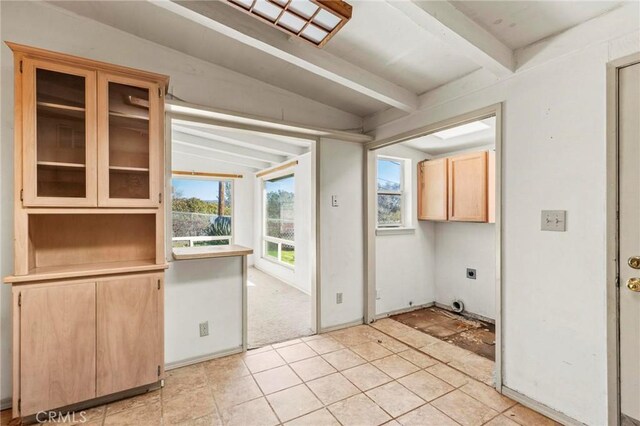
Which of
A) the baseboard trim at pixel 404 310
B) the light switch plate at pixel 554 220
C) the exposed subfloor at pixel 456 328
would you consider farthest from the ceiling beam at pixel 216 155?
the light switch plate at pixel 554 220

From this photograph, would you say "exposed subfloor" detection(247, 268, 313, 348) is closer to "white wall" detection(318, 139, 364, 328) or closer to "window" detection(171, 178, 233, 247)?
"white wall" detection(318, 139, 364, 328)

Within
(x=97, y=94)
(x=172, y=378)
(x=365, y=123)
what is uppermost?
(x=365, y=123)

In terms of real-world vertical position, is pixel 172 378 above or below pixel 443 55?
below

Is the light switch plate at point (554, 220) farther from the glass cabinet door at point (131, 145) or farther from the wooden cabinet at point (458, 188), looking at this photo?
the glass cabinet door at point (131, 145)

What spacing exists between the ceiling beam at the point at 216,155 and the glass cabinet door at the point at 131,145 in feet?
10.8

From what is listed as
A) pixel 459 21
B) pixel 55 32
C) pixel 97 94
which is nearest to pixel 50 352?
pixel 97 94

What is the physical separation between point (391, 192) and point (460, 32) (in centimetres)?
251

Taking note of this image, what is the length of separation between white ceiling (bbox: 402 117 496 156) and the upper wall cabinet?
280 cm

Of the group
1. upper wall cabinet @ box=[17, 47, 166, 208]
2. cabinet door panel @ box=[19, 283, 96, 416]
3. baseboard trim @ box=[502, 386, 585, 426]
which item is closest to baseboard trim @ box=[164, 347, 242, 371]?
cabinet door panel @ box=[19, 283, 96, 416]

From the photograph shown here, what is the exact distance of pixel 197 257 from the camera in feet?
8.06

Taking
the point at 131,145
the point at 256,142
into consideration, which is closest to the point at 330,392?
the point at 131,145

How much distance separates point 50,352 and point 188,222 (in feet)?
15.6

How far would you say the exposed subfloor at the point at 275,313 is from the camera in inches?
123

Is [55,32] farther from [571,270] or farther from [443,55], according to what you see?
[571,270]
